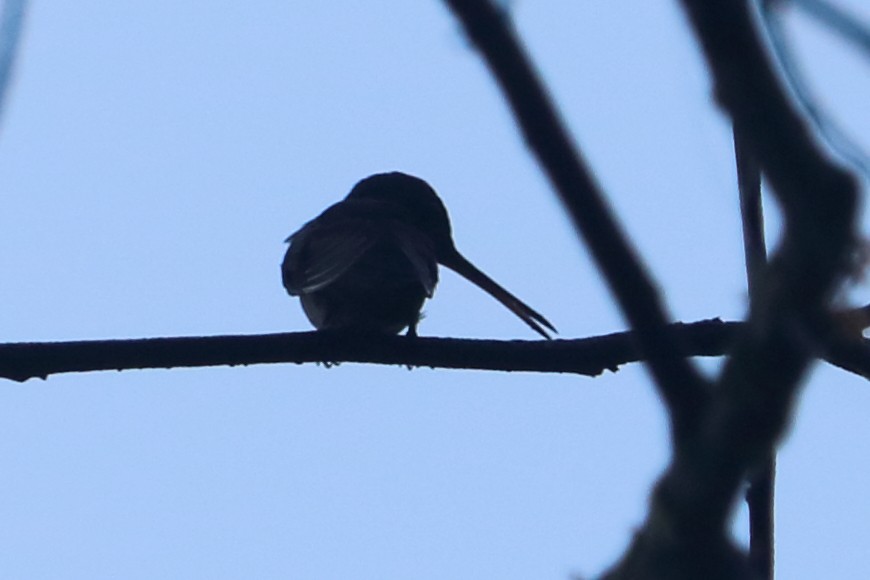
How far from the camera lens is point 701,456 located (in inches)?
51.6

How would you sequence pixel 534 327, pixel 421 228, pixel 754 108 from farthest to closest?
pixel 421 228, pixel 534 327, pixel 754 108

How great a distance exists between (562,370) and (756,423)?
288 cm

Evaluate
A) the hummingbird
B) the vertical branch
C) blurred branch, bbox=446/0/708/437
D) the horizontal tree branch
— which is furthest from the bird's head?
blurred branch, bbox=446/0/708/437

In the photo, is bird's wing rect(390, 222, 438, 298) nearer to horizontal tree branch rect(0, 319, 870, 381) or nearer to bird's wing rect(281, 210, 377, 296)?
bird's wing rect(281, 210, 377, 296)

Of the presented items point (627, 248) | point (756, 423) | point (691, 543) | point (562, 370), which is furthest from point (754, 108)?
point (562, 370)

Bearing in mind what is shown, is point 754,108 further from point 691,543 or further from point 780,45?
point 780,45

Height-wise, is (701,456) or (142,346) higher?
(142,346)

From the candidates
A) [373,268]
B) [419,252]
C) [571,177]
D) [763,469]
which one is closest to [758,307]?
[571,177]

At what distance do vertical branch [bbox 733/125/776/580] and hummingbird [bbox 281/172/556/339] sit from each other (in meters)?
2.12

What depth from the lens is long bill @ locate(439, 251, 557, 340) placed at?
6.20 meters

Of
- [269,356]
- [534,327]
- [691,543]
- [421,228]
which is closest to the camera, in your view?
[691,543]

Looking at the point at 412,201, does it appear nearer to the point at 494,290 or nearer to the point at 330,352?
the point at 494,290

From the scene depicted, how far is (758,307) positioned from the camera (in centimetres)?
131

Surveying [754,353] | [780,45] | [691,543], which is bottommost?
[691,543]
